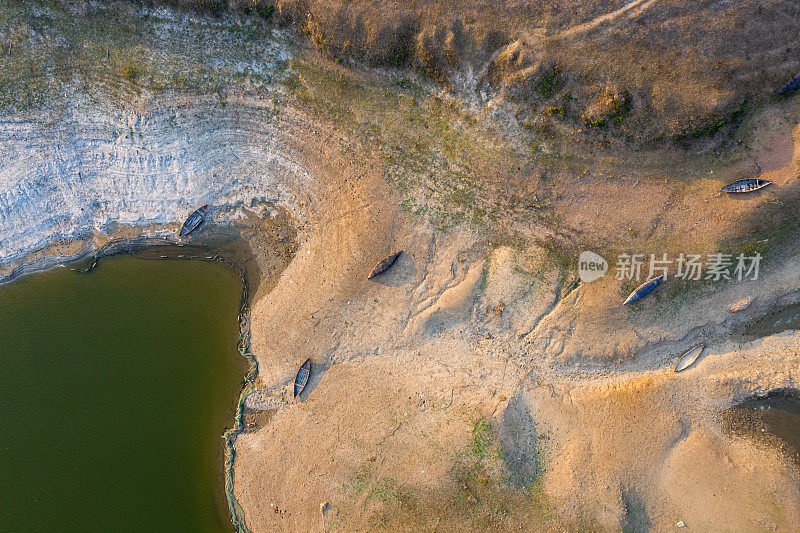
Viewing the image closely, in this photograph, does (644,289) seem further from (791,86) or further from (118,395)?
(118,395)

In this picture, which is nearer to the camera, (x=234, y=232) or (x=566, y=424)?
(x=566, y=424)

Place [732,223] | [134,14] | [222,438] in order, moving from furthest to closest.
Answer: [222,438] < [134,14] < [732,223]

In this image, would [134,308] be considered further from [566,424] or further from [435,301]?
[566,424]

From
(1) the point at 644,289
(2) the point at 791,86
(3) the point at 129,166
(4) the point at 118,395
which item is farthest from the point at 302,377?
(2) the point at 791,86

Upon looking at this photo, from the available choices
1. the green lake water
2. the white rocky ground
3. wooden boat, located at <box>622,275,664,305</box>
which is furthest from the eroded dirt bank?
the green lake water

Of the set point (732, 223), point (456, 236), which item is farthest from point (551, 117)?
point (732, 223)

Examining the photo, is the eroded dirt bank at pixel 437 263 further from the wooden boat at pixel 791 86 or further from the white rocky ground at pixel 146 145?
the wooden boat at pixel 791 86
